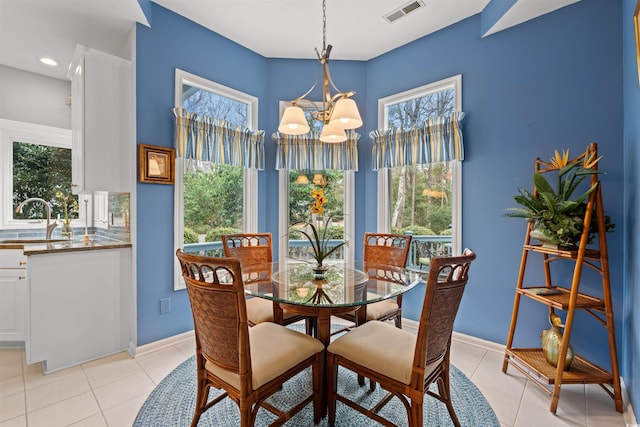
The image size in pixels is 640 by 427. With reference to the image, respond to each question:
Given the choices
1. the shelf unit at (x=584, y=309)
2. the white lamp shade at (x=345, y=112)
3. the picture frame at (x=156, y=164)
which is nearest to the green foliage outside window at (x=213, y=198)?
the picture frame at (x=156, y=164)

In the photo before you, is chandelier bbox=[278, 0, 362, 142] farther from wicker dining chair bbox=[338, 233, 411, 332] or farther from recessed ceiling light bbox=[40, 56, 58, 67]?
recessed ceiling light bbox=[40, 56, 58, 67]

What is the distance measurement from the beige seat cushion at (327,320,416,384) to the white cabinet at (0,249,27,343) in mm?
2975

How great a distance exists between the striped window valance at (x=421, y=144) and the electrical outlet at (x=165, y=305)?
261 cm

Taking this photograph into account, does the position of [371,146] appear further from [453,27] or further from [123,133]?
[123,133]

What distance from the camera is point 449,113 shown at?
2988 mm

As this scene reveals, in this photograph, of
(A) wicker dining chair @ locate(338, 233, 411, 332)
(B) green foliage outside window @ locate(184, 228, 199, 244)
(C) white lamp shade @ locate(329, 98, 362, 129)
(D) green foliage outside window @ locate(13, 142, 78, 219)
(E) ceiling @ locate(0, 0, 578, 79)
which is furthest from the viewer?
(D) green foliage outside window @ locate(13, 142, 78, 219)

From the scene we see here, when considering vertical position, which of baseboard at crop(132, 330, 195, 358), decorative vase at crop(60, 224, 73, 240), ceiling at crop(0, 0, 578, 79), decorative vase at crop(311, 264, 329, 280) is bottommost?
baseboard at crop(132, 330, 195, 358)

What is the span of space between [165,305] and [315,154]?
2264mm

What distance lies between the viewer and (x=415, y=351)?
54.7 inches

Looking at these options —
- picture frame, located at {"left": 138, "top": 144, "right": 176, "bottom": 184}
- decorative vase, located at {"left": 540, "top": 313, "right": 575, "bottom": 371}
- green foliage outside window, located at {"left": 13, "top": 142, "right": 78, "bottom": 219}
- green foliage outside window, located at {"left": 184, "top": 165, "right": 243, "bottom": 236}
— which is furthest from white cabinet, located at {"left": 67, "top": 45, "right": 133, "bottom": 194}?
decorative vase, located at {"left": 540, "top": 313, "right": 575, "bottom": 371}

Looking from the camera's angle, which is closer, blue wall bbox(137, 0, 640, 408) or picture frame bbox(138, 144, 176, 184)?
blue wall bbox(137, 0, 640, 408)

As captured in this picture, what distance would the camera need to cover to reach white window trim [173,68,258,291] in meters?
2.82

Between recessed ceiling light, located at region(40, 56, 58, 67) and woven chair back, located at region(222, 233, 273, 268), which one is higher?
recessed ceiling light, located at region(40, 56, 58, 67)

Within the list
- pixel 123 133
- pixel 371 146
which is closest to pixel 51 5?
pixel 123 133
